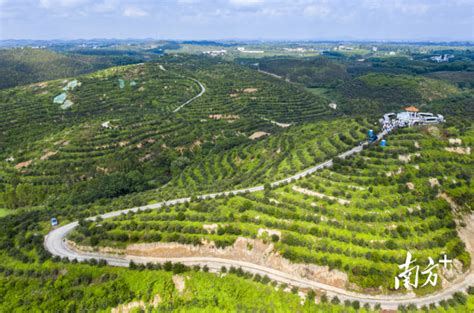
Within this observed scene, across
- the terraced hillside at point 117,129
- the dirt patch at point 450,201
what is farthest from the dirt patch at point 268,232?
the terraced hillside at point 117,129

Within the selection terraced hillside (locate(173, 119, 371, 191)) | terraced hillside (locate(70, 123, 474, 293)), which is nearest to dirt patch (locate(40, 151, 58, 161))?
terraced hillside (locate(173, 119, 371, 191))

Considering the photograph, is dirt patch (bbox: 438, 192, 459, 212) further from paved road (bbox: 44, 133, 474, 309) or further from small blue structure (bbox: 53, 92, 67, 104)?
small blue structure (bbox: 53, 92, 67, 104)

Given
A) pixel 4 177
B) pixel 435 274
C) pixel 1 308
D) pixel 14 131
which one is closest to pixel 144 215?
pixel 1 308

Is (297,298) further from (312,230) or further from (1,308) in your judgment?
(1,308)

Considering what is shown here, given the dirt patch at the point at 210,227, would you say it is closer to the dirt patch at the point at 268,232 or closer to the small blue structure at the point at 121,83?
the dirt patch at the point at 268,232

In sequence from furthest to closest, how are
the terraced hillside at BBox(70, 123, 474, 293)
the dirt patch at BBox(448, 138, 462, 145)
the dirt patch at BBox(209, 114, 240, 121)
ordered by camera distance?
the dirt patch at BBox(209, 114, 240, 121) → the dirt patch at BBox(448, 138, 462, 145) → the terraced hillside at BBox(70, 123, 474, 293)

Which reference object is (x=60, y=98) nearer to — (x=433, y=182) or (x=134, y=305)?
(x=134, y=305)
